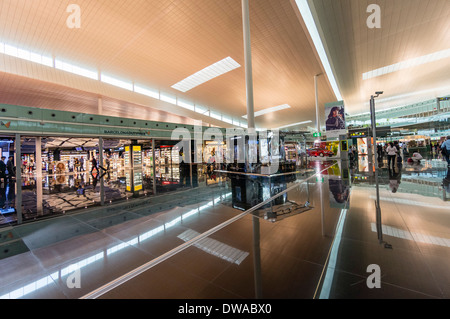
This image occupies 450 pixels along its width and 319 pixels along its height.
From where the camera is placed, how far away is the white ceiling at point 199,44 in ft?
37.4

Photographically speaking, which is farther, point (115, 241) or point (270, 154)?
point (270, 154)

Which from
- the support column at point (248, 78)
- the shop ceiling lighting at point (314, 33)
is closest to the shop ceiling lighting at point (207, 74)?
the shop ceiling lighting at point (314, 33)

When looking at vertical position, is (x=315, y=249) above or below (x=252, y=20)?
below

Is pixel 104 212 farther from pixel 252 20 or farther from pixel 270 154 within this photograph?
pixel 252 20

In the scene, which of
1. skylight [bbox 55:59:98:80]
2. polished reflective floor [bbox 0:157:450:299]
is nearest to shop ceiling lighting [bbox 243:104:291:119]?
skylight [bbox 55:59:98:80]

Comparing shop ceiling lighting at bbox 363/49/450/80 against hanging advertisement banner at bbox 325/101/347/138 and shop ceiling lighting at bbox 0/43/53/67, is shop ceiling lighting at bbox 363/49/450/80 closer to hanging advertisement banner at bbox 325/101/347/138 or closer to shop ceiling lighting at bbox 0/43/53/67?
hanging advertisement banner at bbox 325/101/347/138

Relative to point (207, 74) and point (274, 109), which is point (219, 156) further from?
point (274, 109)

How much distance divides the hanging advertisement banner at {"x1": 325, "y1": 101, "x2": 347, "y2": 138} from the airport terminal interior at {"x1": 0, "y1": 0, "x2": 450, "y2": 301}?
147 mm

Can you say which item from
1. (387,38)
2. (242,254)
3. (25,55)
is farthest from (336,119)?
(25,55)

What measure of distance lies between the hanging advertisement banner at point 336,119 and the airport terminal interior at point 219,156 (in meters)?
0.15

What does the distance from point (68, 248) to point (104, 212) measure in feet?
6.01

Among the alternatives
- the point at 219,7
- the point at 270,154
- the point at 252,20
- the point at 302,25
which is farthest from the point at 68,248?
the point at 302,25

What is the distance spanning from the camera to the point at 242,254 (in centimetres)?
195

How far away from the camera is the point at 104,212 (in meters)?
4.10
